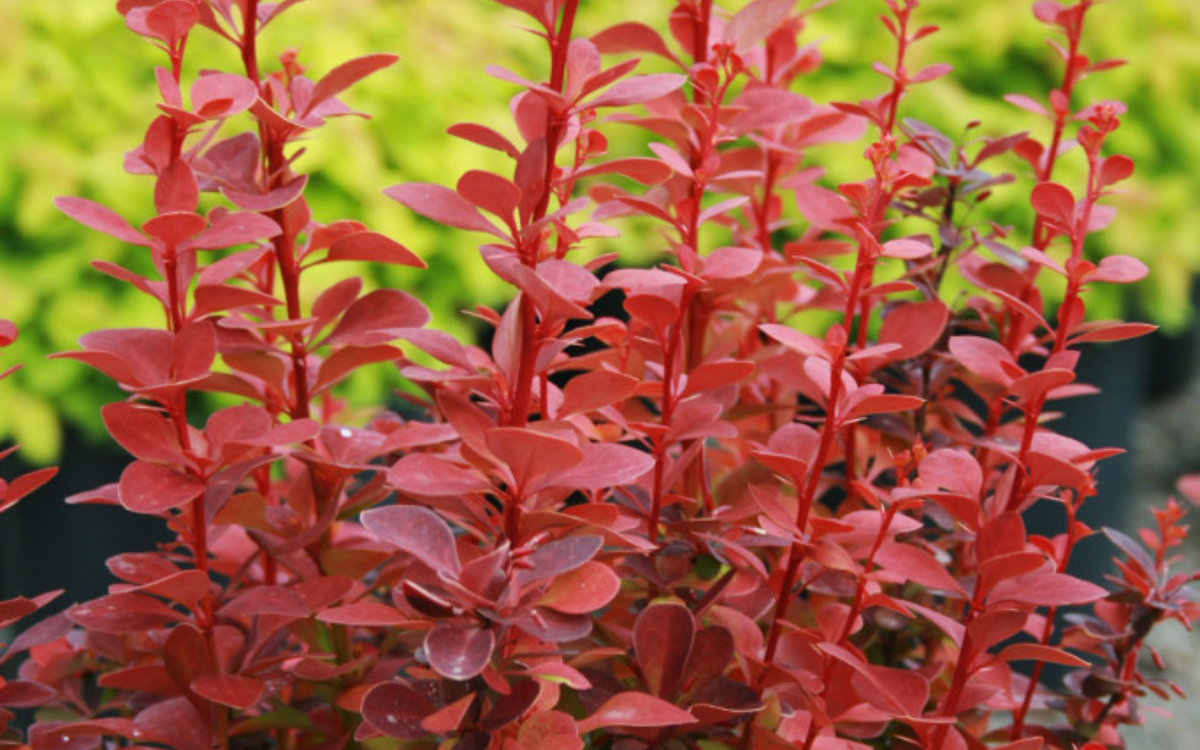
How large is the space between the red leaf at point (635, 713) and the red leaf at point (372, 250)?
8.3 inches

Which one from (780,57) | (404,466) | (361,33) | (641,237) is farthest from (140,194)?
(404,466)

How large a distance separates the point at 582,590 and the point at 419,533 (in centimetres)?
7

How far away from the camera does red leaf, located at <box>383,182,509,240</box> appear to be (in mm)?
529

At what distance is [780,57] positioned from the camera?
0.81 m

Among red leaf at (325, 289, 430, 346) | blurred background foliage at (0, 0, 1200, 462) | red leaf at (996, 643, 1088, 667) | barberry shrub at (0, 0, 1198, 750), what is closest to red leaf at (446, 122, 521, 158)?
barberry shrub at (0, 0, 1198, 750)

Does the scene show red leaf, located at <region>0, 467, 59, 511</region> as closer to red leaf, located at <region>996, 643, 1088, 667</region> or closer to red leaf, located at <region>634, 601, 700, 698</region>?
red leaf, located at <region>634, 601, 700, 698</region>

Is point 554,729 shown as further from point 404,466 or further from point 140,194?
point 140,194

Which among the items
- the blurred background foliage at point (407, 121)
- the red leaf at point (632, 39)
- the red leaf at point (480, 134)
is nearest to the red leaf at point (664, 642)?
the red leaf at point (480, 134)

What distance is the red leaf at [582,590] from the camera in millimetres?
498

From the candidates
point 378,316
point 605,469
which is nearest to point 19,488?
point 378,316

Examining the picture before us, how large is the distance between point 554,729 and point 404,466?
0.40 ft

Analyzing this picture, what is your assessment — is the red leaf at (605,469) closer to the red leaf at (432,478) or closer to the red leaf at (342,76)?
the red leaf at (432,478)

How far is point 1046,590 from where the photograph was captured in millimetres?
558

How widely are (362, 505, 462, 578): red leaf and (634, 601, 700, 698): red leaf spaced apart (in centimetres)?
10
